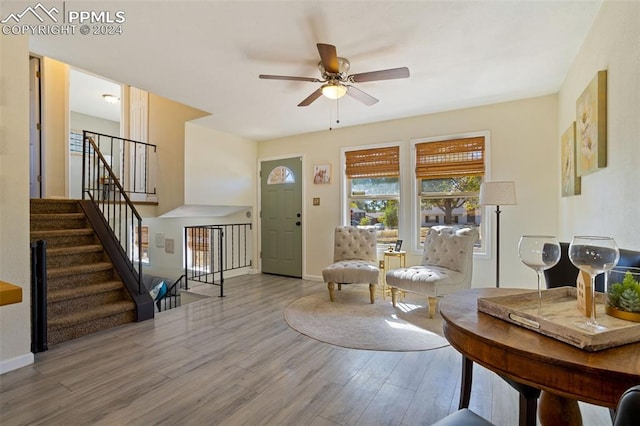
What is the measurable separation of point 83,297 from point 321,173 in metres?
3.47

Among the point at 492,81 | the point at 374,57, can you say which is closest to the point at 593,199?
the point at 492,81

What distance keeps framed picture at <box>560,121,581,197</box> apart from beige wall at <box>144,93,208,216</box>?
4.47 metres

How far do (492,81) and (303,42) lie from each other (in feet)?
6.71

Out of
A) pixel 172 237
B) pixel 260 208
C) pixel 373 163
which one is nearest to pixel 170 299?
pixel 172 237

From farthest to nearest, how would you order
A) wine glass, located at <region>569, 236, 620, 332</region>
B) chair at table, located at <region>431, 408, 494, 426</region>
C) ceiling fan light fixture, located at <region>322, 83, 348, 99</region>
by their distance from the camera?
ceiling fan light fixture, located at <region>322, 83, 348, 99</region> → chair at table, located at <region>431, 408, 494, 426</region> → wine glass, located at <region>569, 236, 620, 332</region>

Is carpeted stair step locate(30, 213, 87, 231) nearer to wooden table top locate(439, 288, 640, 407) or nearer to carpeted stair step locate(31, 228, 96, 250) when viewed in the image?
carpeted stair step locate(31, 228, 96, 250)

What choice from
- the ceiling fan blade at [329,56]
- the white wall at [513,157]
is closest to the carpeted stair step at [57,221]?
the ceiling fan blade at [329,56]

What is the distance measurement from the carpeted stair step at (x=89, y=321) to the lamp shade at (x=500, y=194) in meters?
3.89

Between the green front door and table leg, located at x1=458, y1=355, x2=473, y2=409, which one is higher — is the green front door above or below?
above

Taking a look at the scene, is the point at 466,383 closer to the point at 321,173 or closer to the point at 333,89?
the point at 333,89

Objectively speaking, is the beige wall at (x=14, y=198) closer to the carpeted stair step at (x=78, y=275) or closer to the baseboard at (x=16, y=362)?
the baseboard at (x=16, y=362)

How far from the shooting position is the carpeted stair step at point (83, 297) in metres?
2.71

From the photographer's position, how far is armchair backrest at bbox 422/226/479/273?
131 inches

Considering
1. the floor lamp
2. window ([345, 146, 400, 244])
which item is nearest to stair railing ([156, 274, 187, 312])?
window ([345, 146, 400, 244])
